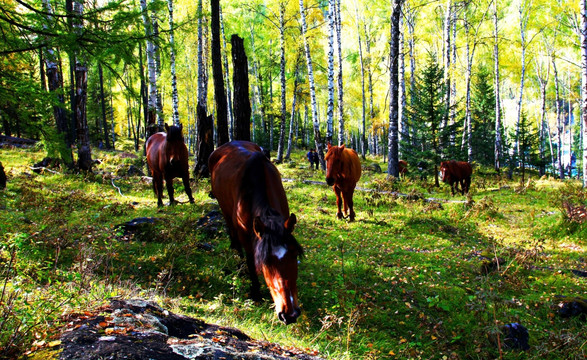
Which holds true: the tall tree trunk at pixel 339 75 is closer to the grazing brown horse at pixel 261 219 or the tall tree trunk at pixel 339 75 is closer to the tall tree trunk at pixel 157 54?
the tall tree trunk at pixel 157 54

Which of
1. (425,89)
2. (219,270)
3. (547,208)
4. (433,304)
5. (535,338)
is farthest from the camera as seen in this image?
(425,89)

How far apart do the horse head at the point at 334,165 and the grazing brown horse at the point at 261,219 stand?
3.20m

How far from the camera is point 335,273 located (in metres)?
5.59

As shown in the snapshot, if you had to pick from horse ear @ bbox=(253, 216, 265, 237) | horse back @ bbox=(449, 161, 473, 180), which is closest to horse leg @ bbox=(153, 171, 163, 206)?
horse ear @ bbox=(253, 216, 265, 237)

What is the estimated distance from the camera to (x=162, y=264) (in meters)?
5.24

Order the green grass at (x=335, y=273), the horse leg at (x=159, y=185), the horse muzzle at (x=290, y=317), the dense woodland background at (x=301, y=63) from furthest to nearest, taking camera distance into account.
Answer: the horse leg at (x=159, y=185) → the dense woodland background at (x=301, y=63) → the green grass at (x=335, y=273) → the horse muzzle at (x=290, y=317)

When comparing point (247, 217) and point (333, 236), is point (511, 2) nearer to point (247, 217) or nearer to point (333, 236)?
point (333, 236)

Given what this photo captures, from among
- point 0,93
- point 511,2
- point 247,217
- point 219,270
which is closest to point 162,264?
point 219,270

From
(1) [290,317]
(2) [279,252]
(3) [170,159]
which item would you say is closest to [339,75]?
(3) [170,159]

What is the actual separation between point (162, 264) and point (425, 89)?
15.7m

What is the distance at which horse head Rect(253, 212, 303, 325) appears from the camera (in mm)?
2932

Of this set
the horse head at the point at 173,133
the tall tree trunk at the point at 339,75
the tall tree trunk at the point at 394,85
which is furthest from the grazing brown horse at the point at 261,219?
the tall tree trunk at the point at 339,75

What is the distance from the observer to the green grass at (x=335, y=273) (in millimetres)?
3387

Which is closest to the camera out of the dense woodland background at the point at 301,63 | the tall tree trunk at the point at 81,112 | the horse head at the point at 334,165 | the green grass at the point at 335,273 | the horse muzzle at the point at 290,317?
the horse muzzle at the point at 290,317
